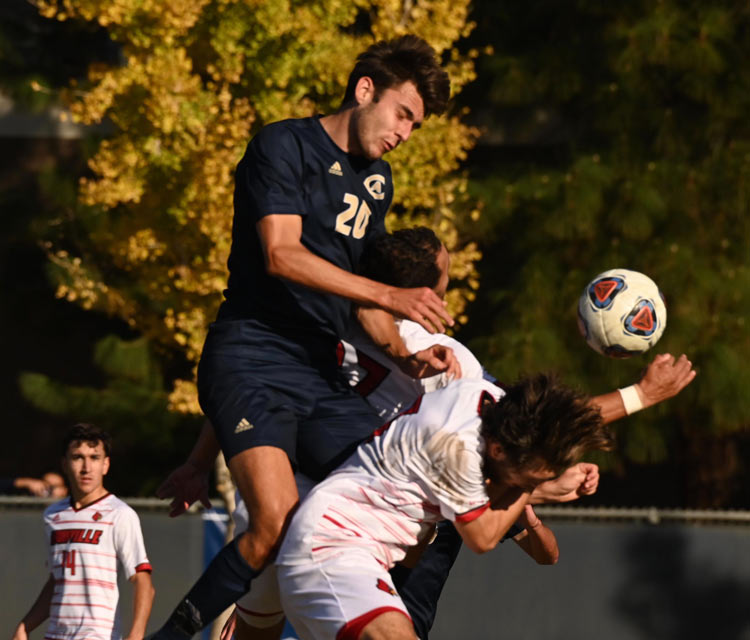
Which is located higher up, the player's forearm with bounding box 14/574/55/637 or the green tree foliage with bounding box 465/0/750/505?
the green tree foliage with bounding box 465/0/750/505

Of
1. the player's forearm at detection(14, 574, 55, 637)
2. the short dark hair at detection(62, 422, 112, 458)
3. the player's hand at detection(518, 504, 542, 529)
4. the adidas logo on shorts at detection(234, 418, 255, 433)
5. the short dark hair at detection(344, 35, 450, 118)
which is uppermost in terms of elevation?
the short dark hair at detection(344, 35, 450, 118)

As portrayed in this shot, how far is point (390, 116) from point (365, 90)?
0.19 m

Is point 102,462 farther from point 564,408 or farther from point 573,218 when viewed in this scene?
point 573,218

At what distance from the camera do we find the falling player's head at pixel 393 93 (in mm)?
5477

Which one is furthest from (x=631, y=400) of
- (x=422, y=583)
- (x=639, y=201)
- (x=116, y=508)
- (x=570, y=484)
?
(x=639, y=201)

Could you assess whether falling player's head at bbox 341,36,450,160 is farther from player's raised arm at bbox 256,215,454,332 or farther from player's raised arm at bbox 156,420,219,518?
player's raised arm at bbox 156,420,219,518

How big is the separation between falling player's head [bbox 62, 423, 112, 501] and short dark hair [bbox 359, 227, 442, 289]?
3198mm

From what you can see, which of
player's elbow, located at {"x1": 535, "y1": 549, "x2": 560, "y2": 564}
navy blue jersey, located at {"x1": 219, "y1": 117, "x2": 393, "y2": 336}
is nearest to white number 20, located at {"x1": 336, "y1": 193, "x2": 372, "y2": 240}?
navy blue jersey, located at {"x1": 219, "y1": 117, "x2": 393, "y2": 336}

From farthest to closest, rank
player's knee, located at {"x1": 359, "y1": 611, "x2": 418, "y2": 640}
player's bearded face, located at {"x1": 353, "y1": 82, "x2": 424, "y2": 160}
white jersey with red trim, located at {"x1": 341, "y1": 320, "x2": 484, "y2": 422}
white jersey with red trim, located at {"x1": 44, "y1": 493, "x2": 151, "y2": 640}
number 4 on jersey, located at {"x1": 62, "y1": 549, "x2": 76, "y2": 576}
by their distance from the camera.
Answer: number 4 on jersey, located at {"x1": 62, "y1": 549, "x2": 76, "y2": 576} → white jersey with red trim, located at {"x1": 44, "y1": 493, "x2": 151, "y2": 640} → white jersey with red trim, located at {"x1": 341, "y1": 320, "x2": 484, "y2": 422} → player's bearded face, located at {"x1": 353, "y1": 82, "x2": 424, "y2": 160} → player's knee, located at {"x1": 359, "y1": 611, "x2": 418, "y2": 640}

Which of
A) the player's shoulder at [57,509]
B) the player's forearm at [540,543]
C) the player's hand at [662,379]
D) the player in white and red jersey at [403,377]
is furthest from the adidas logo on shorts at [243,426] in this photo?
the player's shoulder at [57,509]

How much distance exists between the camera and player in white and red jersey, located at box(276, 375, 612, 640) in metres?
4.89

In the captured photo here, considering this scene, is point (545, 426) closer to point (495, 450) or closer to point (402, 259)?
point (495, 450)

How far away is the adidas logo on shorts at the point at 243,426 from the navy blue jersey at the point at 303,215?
499 mm

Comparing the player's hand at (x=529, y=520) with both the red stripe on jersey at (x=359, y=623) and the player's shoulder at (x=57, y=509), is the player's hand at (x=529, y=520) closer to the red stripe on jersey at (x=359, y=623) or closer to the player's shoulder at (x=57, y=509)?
the red stripe on jersey at (x=359, y=623)
